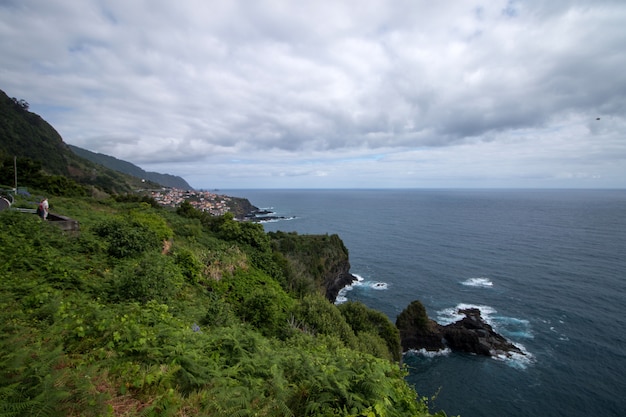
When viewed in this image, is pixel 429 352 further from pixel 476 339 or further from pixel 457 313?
pixel 457 313

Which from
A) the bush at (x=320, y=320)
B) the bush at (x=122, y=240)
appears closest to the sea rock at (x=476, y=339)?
the bush at (x=320, y=320)

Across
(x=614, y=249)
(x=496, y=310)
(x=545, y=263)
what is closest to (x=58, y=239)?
(x=496, y=310)

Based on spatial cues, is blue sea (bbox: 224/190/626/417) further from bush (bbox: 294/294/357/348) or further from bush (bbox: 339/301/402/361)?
bush (bbox: 294/294/357/348)

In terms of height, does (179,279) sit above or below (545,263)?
above

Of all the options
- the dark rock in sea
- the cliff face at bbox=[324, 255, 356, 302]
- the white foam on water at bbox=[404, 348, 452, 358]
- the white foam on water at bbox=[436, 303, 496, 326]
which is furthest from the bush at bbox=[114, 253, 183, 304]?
the cliff face at bbox=[324, 255, 356, 302]

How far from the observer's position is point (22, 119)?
7081 centimetres

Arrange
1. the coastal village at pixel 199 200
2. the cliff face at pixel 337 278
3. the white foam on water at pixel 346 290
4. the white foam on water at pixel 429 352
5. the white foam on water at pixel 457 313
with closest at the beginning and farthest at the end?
the white foam on water at pixel 429 352 < the white foam on water at pixel 457 313 < the white foam on water at pixel 346 290 < the cliff face at pixel 337 278 < the coastal village at pixel 199 200

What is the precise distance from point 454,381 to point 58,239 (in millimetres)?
30218

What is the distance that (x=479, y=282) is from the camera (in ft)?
151

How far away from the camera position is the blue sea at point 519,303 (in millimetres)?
23562

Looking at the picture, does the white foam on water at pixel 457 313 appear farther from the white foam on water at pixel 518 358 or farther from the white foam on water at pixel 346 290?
the white foam on water at pixel 346 290

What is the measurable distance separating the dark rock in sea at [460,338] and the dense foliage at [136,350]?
23414 millimetres

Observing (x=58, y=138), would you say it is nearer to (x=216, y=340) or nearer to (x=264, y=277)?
(x=264, y=277)

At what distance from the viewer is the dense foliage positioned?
4258mm
